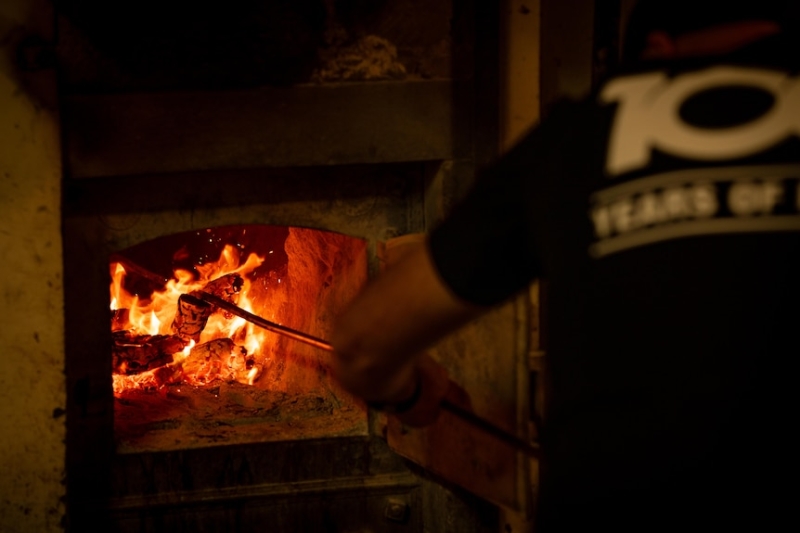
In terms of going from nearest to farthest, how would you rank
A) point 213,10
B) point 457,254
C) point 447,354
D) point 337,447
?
point 457,254 → point 213,10 → point 447,354 → point 337,447

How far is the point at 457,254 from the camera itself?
1195 millimetres

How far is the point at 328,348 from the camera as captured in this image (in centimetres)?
263

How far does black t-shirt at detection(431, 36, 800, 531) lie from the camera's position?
0.97 m

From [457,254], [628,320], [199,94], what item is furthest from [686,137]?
[199,94]

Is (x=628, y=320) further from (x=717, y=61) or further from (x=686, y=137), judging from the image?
(x=717, y=61)

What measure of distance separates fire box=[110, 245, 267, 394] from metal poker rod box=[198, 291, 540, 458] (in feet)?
0.46

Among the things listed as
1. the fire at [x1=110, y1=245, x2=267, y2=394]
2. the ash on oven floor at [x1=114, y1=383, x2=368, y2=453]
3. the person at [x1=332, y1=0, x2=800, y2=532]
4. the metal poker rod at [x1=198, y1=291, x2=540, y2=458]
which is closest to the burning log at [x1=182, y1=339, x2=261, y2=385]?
the fire at [x1=110, y1=245, x2=267, y2=394]

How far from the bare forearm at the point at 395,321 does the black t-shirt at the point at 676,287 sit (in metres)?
0.19

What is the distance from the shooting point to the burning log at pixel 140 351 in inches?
131

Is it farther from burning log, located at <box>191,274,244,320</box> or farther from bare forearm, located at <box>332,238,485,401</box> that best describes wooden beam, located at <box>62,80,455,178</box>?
bare forearm, located at <box>332,238,485,401</box>

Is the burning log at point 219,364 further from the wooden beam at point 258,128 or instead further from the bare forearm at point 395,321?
the bare forearm at point 395,321

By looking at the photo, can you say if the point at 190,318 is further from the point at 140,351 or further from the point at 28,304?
the point at 28,304

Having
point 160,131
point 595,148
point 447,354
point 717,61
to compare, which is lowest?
point 447,354

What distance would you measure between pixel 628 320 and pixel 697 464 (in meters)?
0.21
